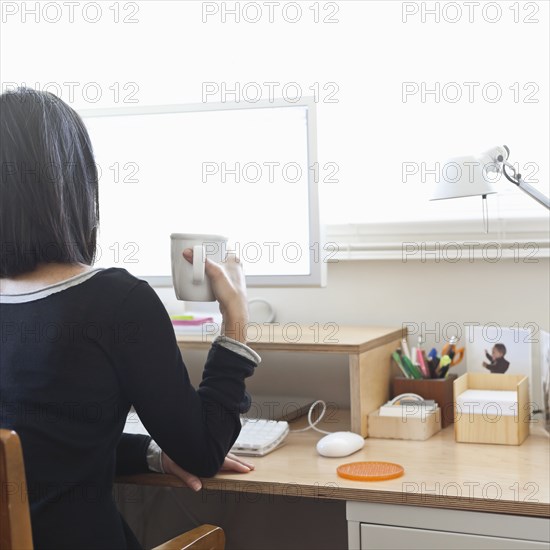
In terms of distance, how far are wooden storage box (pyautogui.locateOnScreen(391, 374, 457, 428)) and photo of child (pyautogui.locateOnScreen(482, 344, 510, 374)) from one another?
0.08 meters

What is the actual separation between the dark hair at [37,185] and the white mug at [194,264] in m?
0.22

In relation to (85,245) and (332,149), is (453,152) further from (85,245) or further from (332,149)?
(85,245)

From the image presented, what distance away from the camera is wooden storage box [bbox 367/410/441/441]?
4.76 ft

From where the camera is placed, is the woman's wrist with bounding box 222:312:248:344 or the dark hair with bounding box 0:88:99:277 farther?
the woman's wrist with bounding box 222:312:248:344

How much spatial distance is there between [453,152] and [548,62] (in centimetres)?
26

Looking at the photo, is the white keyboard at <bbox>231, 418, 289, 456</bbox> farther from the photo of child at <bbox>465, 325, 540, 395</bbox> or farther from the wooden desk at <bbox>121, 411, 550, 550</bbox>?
the photo of child at <bbox>465, 325, 540, 395</bbox>

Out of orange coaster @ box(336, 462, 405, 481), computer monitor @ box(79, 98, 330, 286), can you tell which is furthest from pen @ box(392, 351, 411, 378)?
orange coaster @ box(336, 462, 405, 481)

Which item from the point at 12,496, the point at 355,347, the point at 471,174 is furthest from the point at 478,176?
the point at 12,496

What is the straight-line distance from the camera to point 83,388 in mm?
1046

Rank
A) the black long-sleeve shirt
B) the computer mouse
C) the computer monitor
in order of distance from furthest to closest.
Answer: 1. the computer monitor
2. the computer mouse
3. the black long-sleeve shirt

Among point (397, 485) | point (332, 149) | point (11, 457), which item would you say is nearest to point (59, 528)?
point (11, 457)

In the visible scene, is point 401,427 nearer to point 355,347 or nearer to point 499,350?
point 355,347

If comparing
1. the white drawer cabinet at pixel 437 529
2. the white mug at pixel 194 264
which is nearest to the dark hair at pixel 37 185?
the white mug at pixel 194 264

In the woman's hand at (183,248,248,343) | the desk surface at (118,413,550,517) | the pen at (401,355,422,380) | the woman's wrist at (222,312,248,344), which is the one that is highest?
the woman's hand at (183,248,248,343)
